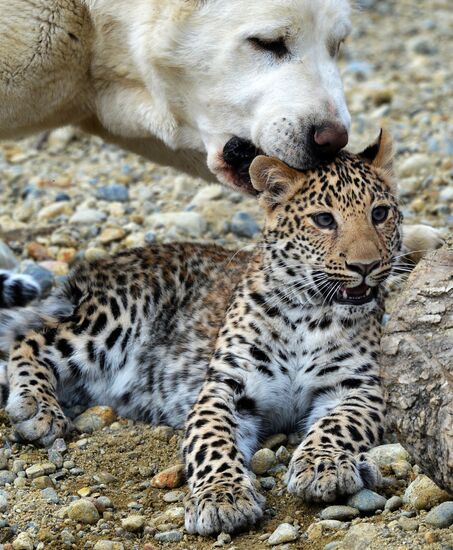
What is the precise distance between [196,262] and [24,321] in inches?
44.9

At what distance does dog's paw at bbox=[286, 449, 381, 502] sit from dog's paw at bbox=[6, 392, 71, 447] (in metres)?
1.38

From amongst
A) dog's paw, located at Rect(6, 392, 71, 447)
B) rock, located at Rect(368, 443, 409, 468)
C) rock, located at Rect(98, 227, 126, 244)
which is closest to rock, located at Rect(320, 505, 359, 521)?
rock, located at Rect(368, 443, 409, 468)

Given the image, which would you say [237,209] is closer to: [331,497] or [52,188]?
[52,188]

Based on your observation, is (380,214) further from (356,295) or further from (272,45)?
(272,45)

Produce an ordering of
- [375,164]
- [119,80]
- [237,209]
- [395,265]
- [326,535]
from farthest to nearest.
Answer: [237,209]
[119,80]
[375,164]
[395,265]
[326,535]

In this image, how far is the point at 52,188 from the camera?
9.80 meters

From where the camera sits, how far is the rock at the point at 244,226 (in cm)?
845

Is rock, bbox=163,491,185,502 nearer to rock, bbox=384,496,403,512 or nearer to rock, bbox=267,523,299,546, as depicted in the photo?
rock, bbox=267,523,299,546

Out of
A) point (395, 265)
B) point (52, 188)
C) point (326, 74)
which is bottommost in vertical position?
point (52, 188)

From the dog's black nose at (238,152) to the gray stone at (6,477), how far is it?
210 cm

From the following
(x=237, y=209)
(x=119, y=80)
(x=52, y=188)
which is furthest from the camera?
(x=52, y=188)

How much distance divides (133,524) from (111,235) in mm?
3986

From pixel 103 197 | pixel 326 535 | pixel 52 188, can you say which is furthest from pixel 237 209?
pixel 326 535

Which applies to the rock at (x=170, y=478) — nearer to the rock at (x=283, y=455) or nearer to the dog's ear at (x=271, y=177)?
the rock at (x=283, y=455)
